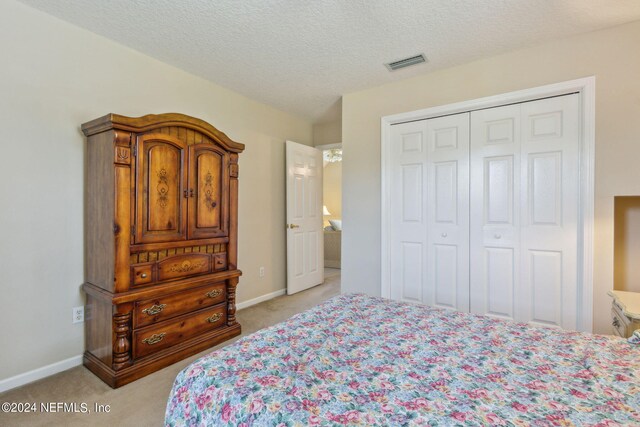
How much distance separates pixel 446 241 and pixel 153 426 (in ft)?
8.87

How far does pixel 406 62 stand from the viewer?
287 cm

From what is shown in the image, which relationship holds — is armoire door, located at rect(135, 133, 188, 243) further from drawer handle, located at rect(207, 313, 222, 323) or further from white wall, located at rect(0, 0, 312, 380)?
drawer handle, located at rect(207, 313, 222, 323)

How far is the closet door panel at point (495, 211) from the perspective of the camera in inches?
107

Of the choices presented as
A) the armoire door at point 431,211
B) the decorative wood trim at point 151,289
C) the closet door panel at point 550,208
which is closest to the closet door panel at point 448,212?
the armoire door at point 431,211

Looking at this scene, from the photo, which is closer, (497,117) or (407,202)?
(497,117)

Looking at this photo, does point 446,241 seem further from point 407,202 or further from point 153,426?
point 153,426

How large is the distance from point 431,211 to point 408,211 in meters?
0.23

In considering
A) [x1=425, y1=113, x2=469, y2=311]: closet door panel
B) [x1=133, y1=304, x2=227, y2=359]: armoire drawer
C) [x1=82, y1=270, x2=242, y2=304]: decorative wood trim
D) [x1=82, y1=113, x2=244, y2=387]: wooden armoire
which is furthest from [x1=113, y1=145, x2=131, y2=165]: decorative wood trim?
[x1=425, y1=113, x2=469, y2=311]: closet door panel

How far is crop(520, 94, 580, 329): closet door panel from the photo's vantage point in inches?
97.7

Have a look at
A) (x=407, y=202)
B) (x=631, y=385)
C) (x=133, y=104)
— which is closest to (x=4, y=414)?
(x=133, y=104)

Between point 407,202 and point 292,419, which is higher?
point 407,202

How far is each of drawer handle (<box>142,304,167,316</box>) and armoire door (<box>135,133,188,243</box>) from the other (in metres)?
0.49

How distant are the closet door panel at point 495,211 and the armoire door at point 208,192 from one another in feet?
7.64

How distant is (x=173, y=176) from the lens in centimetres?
243
